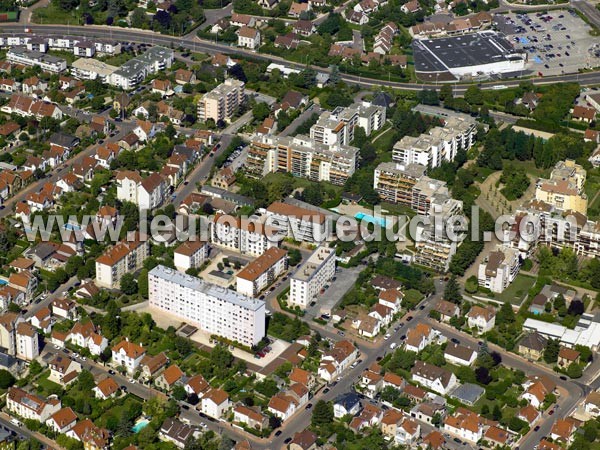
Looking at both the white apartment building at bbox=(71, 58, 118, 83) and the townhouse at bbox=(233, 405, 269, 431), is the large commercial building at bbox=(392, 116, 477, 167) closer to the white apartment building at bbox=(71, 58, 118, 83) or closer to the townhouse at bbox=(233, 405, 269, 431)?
the white apartment building at bbox=(71, 58, 118, 83)

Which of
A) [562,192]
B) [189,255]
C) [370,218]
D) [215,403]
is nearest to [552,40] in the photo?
[562,192]

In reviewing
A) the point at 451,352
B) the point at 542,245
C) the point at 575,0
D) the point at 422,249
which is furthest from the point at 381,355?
the point at 575,0

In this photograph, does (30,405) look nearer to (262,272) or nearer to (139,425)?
(139,425)

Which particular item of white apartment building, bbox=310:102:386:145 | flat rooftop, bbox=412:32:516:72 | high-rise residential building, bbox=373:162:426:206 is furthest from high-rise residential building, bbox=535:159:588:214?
flat rooftop, bbox=412:32:516:72

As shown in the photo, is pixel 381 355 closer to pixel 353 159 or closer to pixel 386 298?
pixel 386 298

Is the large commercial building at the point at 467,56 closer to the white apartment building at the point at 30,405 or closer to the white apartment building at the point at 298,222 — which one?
the white apartment building at the point at 298,222

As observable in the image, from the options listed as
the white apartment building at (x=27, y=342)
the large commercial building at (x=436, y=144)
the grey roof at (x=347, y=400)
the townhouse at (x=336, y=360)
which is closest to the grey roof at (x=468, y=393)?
the grey roof at (x=347, y=400)
